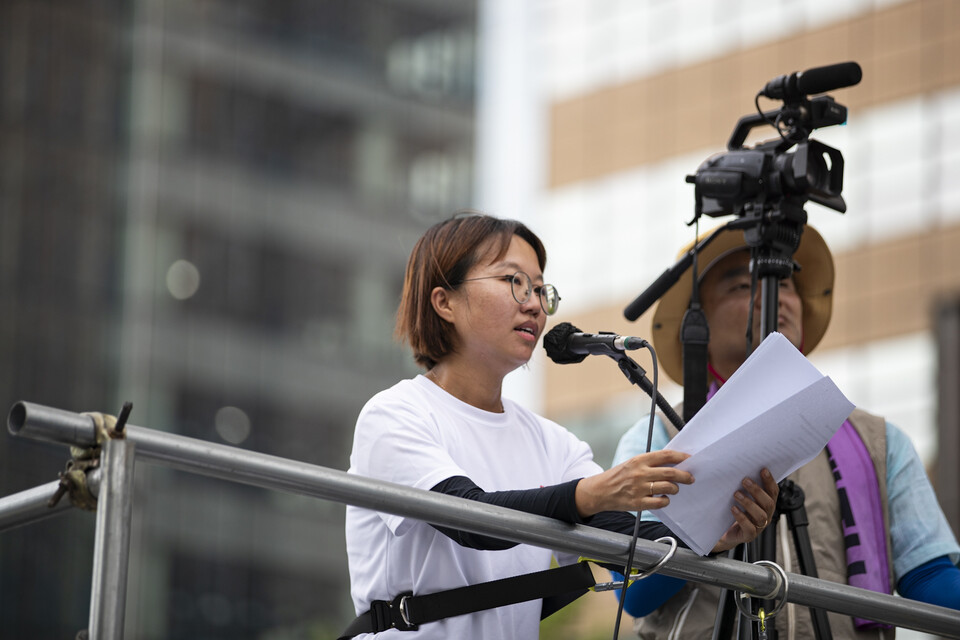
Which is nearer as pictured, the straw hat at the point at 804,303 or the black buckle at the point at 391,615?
the black buckle at the point at 391,615

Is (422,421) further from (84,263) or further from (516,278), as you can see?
(84,263)

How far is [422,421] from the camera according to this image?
312cm

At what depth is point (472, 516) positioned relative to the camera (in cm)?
257

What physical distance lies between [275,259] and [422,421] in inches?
1021

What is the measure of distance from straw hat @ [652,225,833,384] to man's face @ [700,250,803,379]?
15 cm

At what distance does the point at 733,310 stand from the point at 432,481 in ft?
4.35

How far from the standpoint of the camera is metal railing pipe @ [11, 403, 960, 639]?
2316 mm

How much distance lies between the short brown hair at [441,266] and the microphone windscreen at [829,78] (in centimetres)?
81

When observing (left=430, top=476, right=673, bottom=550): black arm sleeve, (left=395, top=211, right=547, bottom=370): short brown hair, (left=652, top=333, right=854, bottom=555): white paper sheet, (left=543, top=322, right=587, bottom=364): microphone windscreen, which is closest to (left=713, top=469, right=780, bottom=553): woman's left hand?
(left=652, top=333, right=854, bottom=555): white paper sheet

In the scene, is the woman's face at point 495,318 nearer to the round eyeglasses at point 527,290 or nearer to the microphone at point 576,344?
the round eyeglasses at point 527,290

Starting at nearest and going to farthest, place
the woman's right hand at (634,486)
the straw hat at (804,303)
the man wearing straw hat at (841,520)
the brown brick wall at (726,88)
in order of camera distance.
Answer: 1. the woman's right hand at (634,486)
2. the man wearing straw hat at (841,520)
3. the straw hat at (804,303)
4. the brown brick wall at (726,88)

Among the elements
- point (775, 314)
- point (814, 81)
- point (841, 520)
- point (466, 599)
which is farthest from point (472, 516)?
point (814, 81)

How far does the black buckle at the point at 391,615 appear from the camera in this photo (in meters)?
2.99

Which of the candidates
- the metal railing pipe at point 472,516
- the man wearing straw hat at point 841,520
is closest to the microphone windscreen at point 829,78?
the man wearing straw hat at point 841,520
